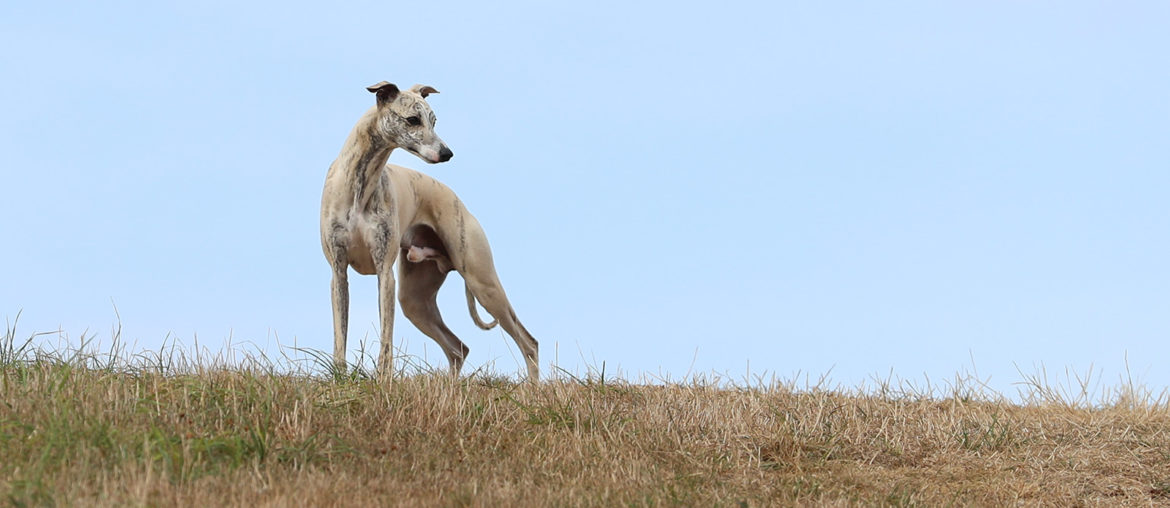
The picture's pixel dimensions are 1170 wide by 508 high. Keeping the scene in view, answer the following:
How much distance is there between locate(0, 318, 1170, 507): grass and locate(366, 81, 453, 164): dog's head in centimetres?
194

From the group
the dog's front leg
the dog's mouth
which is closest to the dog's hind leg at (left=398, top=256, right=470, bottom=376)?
the dog's front leg

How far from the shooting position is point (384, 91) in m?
9.06

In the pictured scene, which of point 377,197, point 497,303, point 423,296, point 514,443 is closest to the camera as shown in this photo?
point 514,443

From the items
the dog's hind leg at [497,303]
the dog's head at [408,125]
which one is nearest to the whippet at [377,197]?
the dog's head at [408,125]

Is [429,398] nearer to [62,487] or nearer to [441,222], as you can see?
[62,487]

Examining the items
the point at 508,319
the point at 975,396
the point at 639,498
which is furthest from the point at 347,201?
the point at 975,396

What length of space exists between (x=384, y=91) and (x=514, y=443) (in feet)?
11.9

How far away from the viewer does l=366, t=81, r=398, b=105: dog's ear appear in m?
8.91

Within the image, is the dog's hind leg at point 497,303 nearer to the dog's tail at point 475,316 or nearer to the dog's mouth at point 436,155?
the dog's tail at point 475,316

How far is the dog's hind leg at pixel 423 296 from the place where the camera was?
10.7 meters

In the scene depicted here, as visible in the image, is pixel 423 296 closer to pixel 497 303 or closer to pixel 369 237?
pixel 497 303

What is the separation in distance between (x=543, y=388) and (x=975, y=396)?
420cm

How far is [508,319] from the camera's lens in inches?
415

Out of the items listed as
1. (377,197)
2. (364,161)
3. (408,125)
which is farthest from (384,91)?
(377,197)
